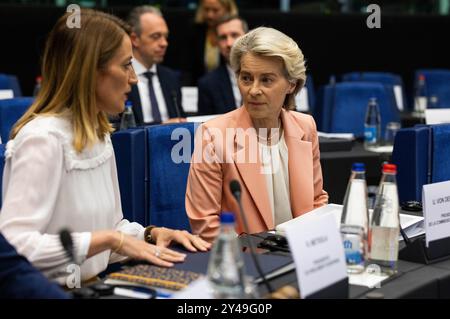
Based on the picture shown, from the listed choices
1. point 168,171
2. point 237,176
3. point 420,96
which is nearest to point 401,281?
point 237,176

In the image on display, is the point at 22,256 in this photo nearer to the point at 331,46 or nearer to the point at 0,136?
the point at 0,136

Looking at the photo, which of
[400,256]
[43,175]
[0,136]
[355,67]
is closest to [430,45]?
[355,67]

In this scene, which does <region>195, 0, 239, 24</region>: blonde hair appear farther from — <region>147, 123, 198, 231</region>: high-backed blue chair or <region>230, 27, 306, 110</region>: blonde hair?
<region>230, 27, 306, 110</region>: blonde hair

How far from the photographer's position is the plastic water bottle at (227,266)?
1.73m

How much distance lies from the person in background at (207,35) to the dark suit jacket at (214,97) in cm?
130

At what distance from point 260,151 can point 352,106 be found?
10.5 feet

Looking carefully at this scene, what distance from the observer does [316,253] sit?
6.00 feet

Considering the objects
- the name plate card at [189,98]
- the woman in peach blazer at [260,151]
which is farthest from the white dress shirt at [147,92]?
the woman in peach blazer at [260,151]

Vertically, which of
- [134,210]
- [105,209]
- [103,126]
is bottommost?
[134,210]

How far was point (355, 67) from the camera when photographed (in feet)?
28.3

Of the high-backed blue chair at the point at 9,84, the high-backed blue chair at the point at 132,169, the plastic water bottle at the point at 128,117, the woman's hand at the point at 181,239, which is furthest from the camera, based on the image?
the high-backed blue chair at the point at 9,84

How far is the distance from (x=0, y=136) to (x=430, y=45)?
5.91 metres

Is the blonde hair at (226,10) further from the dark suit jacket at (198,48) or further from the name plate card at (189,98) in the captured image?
the name plate card at (189,98)

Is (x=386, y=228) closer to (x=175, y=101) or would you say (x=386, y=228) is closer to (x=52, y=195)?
(x=52, y=195)
